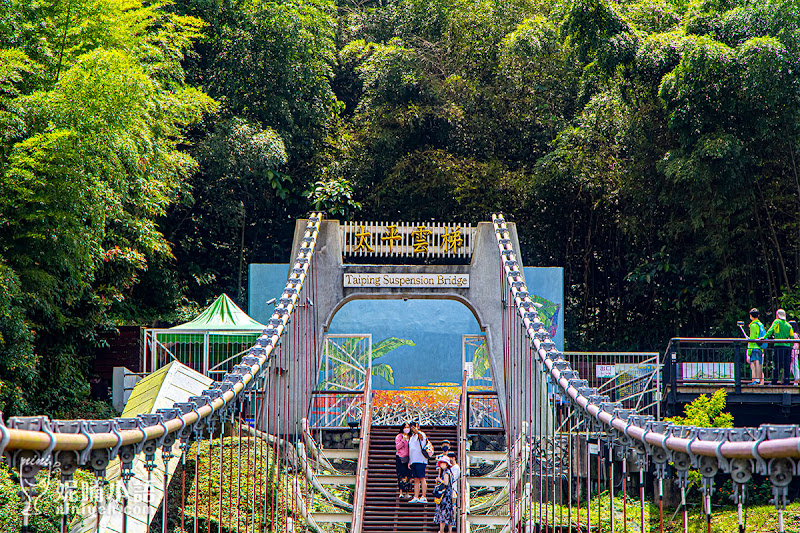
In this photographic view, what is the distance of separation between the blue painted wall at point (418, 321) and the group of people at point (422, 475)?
803 cm

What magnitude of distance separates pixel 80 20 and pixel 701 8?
38.6ft

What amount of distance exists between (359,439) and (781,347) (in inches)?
262

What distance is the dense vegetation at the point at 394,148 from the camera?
1507 centimetres

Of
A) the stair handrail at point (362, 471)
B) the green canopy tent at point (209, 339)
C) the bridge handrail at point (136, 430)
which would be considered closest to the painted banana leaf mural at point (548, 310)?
the green canopy tent at point (209, 339)

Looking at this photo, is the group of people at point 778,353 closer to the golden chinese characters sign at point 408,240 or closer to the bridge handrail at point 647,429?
the golden chinese characters sign at point 408,240

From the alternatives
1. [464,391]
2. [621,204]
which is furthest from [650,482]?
[621,204]

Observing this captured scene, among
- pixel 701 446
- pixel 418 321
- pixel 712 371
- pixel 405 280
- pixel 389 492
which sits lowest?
pixel 389 492

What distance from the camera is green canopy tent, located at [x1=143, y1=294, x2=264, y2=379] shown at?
17.7 meters

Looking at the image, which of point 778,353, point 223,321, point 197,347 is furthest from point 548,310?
point 197,347

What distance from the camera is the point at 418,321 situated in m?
22.1

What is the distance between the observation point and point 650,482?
60.8ft

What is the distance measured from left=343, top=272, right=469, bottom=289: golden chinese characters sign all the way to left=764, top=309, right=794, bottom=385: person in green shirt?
481 centimetres

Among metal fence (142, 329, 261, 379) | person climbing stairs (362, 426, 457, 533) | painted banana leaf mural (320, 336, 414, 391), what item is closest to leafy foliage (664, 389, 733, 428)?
person climbing stairs (362, 426, 457, 533)

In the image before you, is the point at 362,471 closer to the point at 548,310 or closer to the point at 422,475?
the point at 422,475
